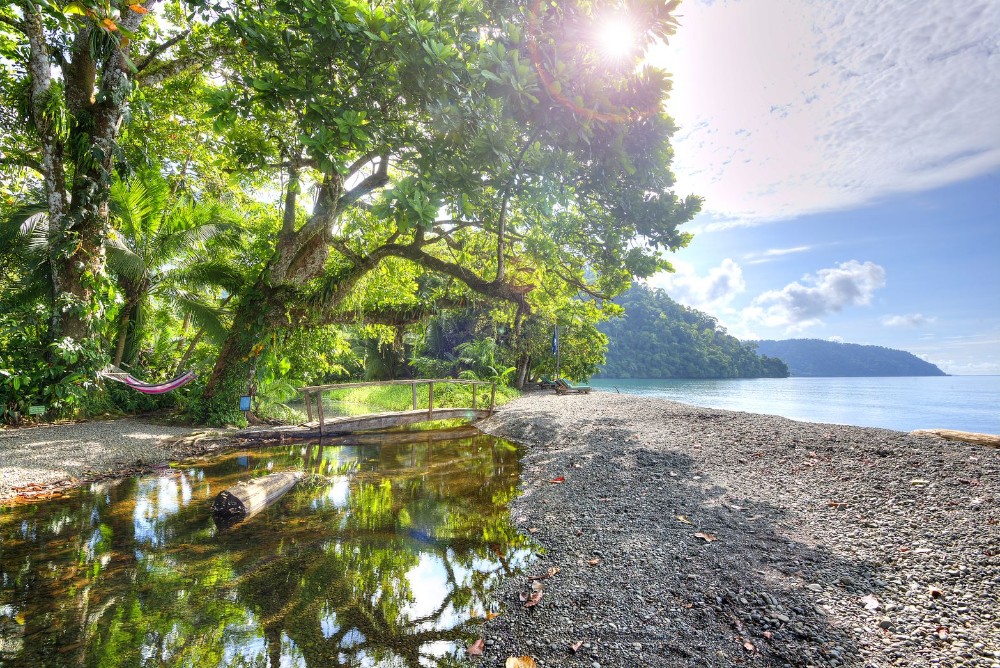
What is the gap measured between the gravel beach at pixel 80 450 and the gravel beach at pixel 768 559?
637 cm

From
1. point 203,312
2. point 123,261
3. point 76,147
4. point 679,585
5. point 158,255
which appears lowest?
point 679,585

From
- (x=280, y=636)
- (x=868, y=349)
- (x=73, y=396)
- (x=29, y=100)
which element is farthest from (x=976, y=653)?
(x=868, y=349)

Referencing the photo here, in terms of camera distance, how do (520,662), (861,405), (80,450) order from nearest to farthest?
(520,662) < (80,450) < (861,405)

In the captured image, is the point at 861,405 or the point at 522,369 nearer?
the point at 522,369

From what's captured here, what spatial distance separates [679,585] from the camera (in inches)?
130

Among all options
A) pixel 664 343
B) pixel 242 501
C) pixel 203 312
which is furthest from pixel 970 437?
pixel 664 343

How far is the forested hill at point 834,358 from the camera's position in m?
97.8

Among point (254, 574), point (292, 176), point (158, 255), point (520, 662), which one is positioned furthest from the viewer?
point (158, 255)

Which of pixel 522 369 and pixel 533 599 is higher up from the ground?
pixel 522 369

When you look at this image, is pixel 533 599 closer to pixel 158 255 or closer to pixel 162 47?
pixel 158 255

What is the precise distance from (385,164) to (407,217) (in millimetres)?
5970

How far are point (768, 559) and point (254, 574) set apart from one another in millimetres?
4294

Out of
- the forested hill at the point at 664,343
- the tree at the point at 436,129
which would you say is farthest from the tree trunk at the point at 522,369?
the forested hill at the point at 664,343

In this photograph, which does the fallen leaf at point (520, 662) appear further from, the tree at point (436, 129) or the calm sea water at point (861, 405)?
the calm sea water at point (861, 405)
